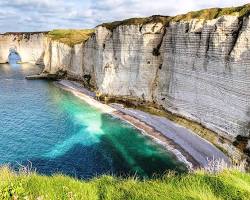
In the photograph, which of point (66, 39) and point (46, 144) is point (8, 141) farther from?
point (66, 39)

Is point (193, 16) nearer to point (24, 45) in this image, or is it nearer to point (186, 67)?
point (186, 67)

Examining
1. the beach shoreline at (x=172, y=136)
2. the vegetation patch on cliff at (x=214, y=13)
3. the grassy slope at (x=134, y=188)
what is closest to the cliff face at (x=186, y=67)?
the vegetation patch on cliff at (x=214, y=13)

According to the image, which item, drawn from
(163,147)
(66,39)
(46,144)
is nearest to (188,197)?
(163,147)

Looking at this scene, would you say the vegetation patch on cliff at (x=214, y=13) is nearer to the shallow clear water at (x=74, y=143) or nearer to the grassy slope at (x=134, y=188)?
the shallow clear water at (x=74, y=143)

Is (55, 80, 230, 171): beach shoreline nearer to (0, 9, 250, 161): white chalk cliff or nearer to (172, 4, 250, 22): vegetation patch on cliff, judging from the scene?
(0, 9, 250, 161): white chalk cliff

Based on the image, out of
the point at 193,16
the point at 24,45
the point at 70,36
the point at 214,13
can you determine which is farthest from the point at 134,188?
the point at 24,45
